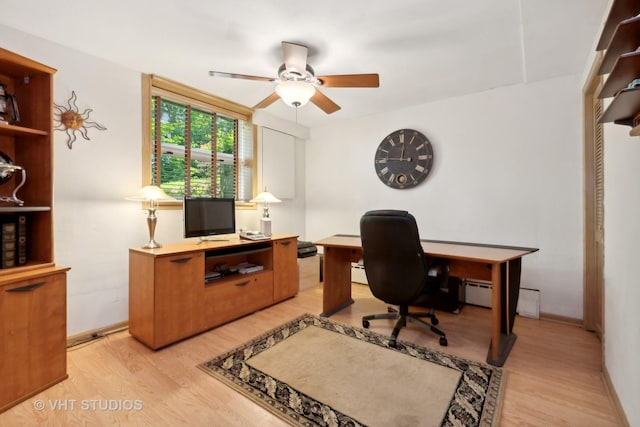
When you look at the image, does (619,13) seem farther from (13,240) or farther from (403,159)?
(13,240)

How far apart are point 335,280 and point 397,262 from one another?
3.47 feet

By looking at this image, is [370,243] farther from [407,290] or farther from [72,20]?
[72,20]

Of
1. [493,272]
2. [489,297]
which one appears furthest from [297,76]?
[489,297]

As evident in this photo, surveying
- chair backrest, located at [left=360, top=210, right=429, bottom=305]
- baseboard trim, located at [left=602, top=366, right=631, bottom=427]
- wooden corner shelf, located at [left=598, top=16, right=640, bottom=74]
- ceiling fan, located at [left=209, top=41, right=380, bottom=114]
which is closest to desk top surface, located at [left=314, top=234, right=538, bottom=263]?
chair backrest, located at [left=360, top=210, right=429, bottom=305]

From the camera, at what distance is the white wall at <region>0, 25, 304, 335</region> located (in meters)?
2.24

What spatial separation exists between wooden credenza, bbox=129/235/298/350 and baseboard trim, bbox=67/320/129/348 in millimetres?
227

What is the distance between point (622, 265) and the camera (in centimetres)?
155

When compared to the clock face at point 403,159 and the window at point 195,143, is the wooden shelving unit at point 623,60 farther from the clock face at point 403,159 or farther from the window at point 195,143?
the window at point 195,143

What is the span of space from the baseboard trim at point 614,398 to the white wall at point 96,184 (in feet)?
11.6

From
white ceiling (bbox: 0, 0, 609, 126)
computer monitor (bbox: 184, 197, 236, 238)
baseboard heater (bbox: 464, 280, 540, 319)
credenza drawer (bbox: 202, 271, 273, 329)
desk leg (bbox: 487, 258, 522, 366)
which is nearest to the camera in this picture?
white ceiling (bbox: 0, 0, 609, 126)

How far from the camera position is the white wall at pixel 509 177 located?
2705 mm

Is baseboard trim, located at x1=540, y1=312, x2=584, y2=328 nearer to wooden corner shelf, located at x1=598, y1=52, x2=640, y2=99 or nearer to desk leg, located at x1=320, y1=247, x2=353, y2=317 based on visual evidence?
desk leg, located at x1=320, y1=247, x2=353, y2=317

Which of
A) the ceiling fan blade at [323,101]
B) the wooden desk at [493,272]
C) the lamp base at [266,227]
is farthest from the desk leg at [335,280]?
the ceiling fan blade at [323,101]

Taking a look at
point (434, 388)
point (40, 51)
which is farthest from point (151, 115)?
point (434, 388)
